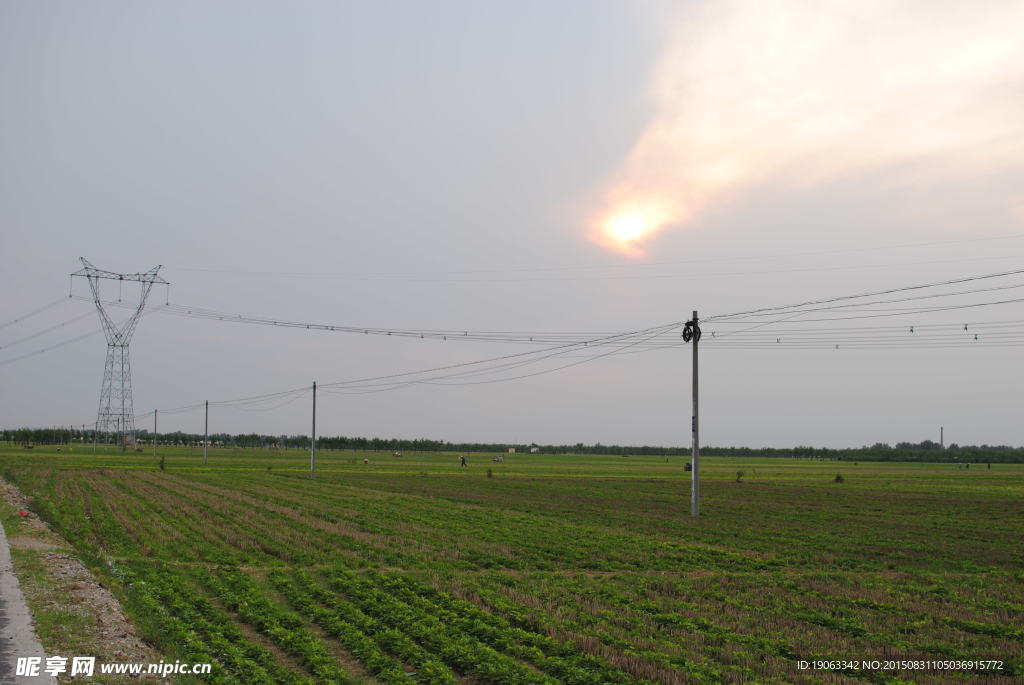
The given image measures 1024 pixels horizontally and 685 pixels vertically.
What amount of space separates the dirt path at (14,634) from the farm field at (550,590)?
2066mm

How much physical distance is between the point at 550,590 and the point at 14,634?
12217mm

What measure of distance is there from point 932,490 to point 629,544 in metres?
55.3

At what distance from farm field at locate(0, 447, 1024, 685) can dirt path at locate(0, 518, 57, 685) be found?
6.78 feet

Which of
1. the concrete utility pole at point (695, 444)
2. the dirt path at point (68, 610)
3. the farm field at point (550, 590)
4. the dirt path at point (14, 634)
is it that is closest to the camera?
the dirt path at point (14, 634)

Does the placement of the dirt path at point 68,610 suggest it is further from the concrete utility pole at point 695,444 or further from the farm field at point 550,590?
the concrete utility pole at point 695,444

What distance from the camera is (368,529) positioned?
115 ft

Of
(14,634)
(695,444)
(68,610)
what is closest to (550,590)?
(68,610)

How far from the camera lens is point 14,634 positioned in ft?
47.9

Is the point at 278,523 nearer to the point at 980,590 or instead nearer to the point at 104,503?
the point at 104,503

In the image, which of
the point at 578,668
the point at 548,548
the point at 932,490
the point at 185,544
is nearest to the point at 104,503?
the point at 185,544

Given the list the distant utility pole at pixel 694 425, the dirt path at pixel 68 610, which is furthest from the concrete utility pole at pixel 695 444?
the dirt path at pixel 68 610

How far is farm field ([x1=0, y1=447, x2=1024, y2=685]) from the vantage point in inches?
560

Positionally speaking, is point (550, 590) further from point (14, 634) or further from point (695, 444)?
point (695, 444)

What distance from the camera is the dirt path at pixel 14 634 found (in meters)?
12.0
